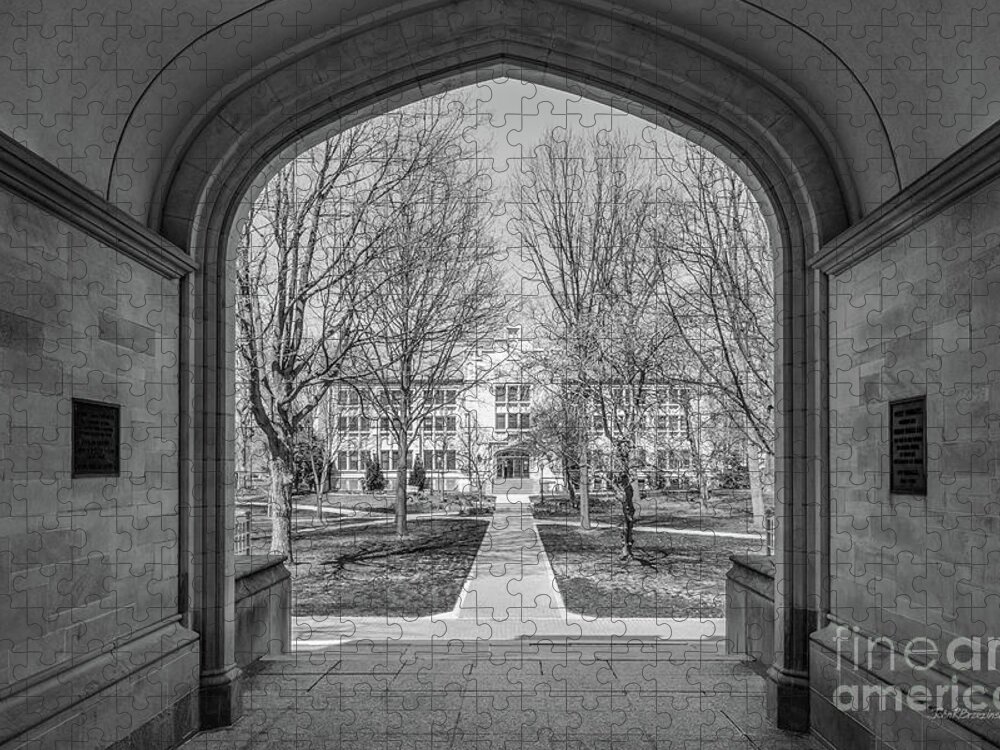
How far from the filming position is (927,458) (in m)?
3.96

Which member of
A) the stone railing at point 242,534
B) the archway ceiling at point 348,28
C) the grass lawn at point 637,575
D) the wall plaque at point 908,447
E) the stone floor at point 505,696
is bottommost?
the grass lawn at point 637,575

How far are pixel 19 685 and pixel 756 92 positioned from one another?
5017 mm

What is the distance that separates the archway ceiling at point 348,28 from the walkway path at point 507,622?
4820mm

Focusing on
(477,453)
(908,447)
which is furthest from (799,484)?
(477,453)

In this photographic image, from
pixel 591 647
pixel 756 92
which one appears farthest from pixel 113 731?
pixel 756 92

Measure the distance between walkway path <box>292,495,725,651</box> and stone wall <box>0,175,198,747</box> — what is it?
10.7ft

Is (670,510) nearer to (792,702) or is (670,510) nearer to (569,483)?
(569,483)

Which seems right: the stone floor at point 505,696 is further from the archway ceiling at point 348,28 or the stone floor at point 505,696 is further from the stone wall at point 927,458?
the archway ceiling at point 348,28

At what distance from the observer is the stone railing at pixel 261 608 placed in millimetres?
6469

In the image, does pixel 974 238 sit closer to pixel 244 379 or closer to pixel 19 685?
pixel 19 685

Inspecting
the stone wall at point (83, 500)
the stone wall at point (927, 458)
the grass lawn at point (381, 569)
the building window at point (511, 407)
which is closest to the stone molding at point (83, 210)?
the stone wall at point (83, 500)

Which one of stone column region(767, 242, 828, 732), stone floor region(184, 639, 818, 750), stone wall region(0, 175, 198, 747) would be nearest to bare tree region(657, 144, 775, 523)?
stone floor region(184, 639, 818, 750)

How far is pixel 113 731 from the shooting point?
4.26m

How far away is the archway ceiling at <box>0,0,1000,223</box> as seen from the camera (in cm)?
382
